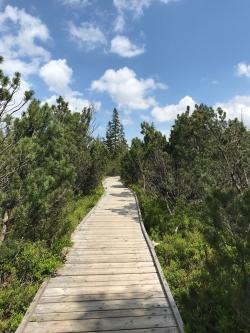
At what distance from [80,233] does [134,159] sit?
59.0 ft

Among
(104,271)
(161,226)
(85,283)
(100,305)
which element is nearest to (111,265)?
(104,271)

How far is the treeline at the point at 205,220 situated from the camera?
14.9 feet

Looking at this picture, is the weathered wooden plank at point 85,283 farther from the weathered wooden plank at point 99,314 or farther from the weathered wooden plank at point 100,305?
the weathered wooden plank at point 99,314

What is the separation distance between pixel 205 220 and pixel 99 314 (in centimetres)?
232

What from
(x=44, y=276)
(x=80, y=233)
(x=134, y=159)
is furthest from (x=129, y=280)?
(x=134, y=159)

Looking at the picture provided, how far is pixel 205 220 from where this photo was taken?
16.9 feet

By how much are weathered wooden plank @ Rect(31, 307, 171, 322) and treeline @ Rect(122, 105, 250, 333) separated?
1.71 ft

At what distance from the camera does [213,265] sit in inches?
190

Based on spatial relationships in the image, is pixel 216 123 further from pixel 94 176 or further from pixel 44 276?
pixel 94 176

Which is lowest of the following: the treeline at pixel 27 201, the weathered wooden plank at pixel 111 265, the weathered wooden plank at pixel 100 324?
the weathered wooden plank at pixel 100 324

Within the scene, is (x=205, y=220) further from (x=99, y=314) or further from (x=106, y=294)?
(x=106, y=294)

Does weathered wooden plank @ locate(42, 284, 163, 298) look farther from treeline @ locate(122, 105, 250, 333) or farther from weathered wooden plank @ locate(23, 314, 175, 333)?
weathered wooden plank @ locate(23, 314, 175, 333)

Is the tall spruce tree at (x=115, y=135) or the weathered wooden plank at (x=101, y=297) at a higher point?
the tall spruce tree at (x=115, y=135)

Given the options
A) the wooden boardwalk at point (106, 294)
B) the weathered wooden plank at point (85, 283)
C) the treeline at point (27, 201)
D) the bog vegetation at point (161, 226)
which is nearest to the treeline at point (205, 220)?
the bog vegetation at point (161, 226)
